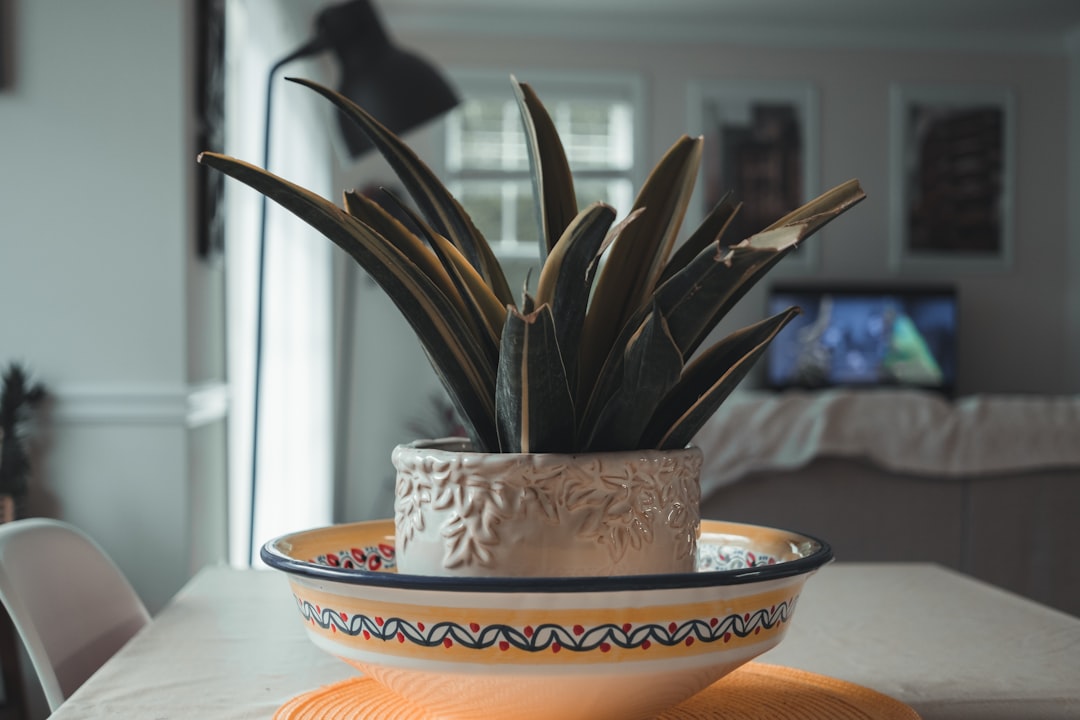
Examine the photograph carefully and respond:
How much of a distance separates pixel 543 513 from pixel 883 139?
20.7 feet

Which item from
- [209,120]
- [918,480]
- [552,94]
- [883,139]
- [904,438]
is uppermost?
[552,94]

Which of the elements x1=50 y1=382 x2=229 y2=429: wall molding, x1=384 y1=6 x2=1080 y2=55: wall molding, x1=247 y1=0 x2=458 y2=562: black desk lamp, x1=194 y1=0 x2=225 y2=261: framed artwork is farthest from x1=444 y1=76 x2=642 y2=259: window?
x1=50 y1=382 x2=229 y2=429: wall molding

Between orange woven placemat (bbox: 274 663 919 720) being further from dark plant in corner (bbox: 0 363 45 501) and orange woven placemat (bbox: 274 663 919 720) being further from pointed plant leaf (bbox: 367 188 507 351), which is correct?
dark plant in corner (bbox: 0 363 45 501)

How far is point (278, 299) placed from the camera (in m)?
3.47

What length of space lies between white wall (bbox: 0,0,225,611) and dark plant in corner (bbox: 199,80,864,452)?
1.73 meters

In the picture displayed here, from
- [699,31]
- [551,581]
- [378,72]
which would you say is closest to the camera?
[551,581]

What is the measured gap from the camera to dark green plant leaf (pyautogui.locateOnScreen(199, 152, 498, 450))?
51 centimetres

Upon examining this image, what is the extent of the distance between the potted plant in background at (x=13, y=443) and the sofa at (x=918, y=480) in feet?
4.80

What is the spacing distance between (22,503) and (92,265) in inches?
20.5

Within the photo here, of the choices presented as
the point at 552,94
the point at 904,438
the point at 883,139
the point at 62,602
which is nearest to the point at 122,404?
the point at 62,602

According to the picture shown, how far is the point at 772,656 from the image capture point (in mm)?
791

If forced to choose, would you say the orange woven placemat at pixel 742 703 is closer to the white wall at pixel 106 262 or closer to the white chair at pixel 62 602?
the white chair at pixel 62 602

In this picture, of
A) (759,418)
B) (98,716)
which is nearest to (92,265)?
(759,418)

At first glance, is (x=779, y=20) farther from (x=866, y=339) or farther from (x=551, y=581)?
(x=551, y=581)
